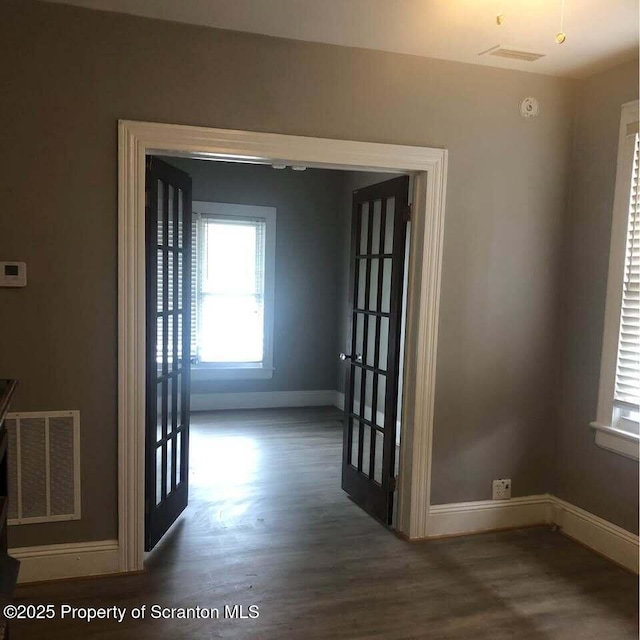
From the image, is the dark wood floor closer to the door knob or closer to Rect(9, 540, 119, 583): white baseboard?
Rect(9, 540, 119, 583): white baseboard

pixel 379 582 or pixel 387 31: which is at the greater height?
pixel 387 31

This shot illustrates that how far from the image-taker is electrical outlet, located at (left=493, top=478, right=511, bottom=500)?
3.57 m

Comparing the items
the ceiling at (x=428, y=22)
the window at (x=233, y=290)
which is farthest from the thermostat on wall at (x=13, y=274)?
the window at (x=233, y=290)

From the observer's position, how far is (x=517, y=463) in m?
3.61

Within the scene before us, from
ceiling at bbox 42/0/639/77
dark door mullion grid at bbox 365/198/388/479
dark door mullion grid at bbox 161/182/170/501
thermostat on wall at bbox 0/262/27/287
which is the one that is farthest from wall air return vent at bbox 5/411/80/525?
ceiling at bbox 42/0/639/77

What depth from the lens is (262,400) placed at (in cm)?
658

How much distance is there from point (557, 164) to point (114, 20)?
251cm

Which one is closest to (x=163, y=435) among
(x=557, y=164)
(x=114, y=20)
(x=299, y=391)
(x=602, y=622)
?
(x=114, y=20)

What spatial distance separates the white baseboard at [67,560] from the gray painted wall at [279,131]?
50 mm

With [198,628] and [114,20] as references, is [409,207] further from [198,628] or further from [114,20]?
[198,628]

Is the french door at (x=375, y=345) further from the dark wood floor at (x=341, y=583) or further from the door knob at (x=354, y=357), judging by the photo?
the dark wood floor at (x=341, y=583)

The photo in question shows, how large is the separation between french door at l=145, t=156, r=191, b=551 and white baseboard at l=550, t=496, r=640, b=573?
7.56 feet

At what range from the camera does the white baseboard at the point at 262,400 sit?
20.9 feet

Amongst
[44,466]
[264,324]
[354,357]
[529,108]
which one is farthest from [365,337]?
[264,324]
